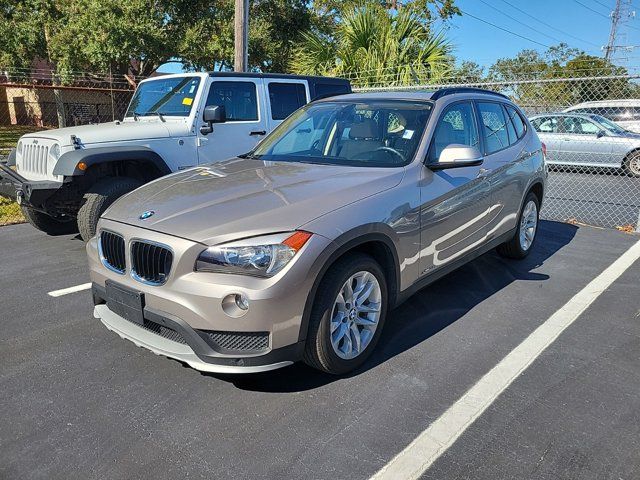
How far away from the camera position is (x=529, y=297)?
15.0 ft

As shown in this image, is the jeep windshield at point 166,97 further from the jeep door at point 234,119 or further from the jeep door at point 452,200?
the jeep door at point 452,200

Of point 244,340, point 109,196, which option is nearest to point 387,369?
point 244,340

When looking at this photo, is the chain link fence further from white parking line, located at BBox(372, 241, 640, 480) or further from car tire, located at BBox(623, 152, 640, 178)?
white parking line, located at BBox(372, 241, 640, 480)

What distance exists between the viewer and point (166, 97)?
6.51 meters

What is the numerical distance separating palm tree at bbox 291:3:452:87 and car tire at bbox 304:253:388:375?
933cm

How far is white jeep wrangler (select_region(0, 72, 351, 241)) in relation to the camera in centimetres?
529

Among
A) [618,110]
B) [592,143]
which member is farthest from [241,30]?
[618,110]

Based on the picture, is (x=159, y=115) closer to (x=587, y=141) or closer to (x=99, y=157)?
(x=99, y=157)

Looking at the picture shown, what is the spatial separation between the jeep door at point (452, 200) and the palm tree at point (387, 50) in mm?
7878

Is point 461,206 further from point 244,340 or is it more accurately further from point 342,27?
point 342,27

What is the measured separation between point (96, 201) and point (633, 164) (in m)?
12.0

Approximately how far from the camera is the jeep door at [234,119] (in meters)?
6.34

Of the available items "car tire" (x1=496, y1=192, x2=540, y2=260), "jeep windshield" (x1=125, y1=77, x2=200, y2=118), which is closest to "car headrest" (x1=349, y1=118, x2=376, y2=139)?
"car tire" (x1=496, y1=192, x2=540, y2=260)

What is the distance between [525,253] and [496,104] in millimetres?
1691
